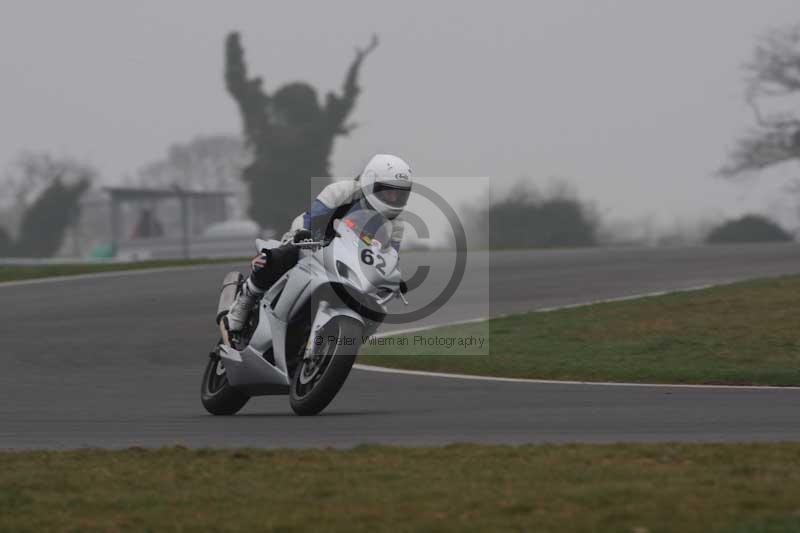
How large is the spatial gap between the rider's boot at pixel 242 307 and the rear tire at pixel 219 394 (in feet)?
1.00

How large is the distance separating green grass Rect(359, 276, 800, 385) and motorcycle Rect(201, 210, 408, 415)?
4.31 metres

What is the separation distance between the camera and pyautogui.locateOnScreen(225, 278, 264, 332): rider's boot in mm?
11969

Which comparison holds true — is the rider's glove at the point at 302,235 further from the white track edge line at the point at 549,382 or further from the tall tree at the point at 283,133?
the tall tree at the point at 283,133

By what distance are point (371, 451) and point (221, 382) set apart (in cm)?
386

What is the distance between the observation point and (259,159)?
77.1 metres

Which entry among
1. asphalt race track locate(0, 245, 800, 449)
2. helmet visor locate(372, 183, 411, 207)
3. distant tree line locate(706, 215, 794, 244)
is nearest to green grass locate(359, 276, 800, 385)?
asphalt race track locate(0, 245, 800, 449)

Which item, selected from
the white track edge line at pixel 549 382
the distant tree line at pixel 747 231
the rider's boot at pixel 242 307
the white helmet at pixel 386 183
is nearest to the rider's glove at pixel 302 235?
the white helmet at pixel 386 183

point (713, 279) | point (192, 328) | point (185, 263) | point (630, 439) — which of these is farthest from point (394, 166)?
point (185, 263)

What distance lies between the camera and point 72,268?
31.9 meters

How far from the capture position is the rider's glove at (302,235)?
11305mm

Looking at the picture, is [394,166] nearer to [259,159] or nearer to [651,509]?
[651,509]

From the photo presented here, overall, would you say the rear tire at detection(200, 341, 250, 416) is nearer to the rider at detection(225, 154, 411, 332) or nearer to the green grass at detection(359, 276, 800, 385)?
the rider at detection(225, 154, 411, 332)

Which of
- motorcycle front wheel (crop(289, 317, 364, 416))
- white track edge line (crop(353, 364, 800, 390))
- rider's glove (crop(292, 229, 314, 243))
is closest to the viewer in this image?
motorcycle front wheel (crop(289, 317, 364, 416))

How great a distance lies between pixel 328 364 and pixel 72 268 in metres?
22.1
